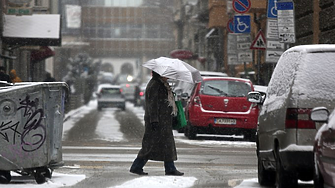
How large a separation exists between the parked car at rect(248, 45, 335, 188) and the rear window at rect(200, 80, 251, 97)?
40.4ft

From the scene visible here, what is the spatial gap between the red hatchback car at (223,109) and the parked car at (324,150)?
46.0ft

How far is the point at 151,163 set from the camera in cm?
1555

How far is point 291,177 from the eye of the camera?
32.2 feet

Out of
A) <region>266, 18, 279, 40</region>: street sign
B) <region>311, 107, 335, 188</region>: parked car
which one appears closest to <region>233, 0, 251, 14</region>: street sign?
<region>266, 18, 279, 40</region>: street sign

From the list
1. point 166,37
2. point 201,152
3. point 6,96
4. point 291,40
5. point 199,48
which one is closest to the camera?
point 6,96

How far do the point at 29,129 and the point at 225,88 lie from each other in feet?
39.9

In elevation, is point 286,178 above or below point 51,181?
above

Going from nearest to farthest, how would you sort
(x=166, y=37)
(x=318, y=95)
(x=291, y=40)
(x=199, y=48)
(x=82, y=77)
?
1. (x=318, y=95)
2. (x=291, y=40)
3. (x=199, y=48)
4. (x=82, y=77)
5. (x=166, y=37)

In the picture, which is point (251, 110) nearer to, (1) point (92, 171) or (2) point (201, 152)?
(2) point (201, 152)

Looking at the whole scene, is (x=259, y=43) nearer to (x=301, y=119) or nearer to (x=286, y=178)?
(x=286, y=178)

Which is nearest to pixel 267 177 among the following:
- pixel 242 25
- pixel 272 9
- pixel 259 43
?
pixel 272 9

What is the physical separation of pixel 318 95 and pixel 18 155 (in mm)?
3722

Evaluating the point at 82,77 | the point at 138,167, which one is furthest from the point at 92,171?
the point at 82,77

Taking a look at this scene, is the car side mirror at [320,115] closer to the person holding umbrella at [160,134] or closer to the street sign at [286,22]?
the person holding umbrella at [160,134]
